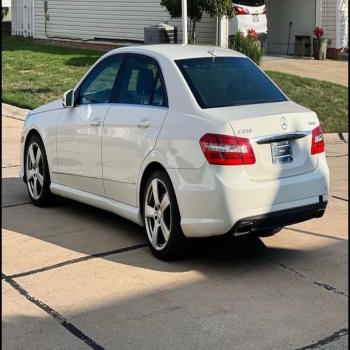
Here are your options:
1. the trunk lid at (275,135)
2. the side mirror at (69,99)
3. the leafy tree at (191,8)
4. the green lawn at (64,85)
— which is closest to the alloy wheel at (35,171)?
the side mirror at (69,99)

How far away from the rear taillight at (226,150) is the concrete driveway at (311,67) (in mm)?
10460

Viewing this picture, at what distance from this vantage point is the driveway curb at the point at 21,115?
11.3 metres

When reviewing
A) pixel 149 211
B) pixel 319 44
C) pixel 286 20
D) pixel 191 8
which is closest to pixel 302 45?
Answer: pixel 319 44

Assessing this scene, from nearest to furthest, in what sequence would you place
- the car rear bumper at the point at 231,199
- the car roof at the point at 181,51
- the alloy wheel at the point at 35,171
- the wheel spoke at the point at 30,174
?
1. the car rear bumper at the point at 231,199
2. the car roof at the point at 181,51
3. the alloy wheel at the point at 35,171
4. the wheel spoke at the point at 30,174

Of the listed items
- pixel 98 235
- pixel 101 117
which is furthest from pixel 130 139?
pixel 98 235

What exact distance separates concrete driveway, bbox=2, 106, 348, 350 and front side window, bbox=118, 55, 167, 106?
4.06ft

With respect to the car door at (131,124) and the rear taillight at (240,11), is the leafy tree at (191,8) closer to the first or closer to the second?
the rear taillight at (240,11)

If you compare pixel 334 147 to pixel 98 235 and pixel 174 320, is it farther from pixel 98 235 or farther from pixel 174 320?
pixel 174 320

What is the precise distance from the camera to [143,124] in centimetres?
579

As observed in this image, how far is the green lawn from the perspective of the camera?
1282 centimetres

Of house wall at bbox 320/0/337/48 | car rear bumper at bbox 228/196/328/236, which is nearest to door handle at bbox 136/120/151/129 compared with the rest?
car rear bumper at bbox 228/196/328/236

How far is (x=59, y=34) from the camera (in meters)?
26.5

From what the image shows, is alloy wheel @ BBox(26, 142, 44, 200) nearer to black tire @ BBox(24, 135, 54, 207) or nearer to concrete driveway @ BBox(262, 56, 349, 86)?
black tire @ BBox(24, 135, 54, 207)

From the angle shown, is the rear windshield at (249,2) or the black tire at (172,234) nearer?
the black tire at (172,234)
